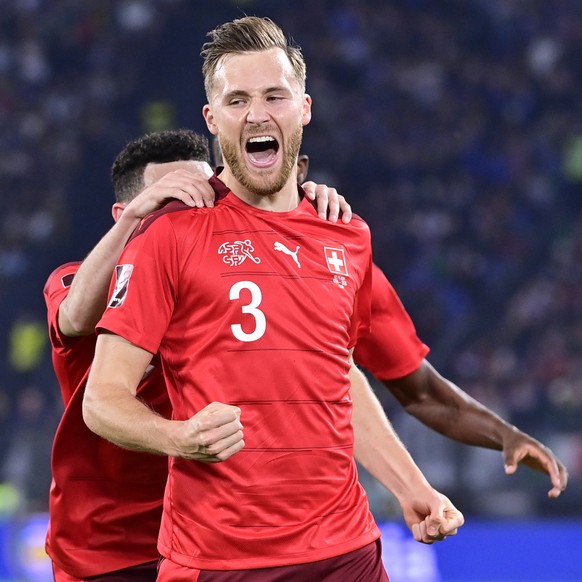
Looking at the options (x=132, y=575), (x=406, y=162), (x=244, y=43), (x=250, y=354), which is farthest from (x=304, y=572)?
(x=406, y=162)

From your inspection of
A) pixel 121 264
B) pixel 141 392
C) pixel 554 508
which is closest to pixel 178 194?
pixel 121 264

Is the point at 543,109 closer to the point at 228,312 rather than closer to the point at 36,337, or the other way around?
the point at 36,337

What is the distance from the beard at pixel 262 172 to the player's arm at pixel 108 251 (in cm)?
10

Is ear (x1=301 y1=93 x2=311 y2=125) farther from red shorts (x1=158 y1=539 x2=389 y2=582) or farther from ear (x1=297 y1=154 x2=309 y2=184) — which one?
red shorts (x1=158 y1=539 x2=389 y2=582)

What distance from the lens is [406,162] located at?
596 inches

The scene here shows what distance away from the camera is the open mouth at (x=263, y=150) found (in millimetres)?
3014

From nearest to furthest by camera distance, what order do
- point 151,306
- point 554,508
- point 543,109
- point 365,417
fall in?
point 151,306
point 365,417
point 554,508
point 543,109

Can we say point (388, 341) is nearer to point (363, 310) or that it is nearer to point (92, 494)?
point (363, 310)

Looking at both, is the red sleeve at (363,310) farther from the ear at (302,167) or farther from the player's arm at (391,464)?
the ear at (302,167)

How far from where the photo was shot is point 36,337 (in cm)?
1319

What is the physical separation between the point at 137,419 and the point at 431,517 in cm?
96

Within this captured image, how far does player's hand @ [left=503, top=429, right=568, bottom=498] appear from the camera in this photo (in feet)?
11.9

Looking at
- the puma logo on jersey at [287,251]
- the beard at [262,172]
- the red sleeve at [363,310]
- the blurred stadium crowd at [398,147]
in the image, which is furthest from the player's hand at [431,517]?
the blurred stadium crowd at [398,147]

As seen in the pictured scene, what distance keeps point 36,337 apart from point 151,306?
10727mm
